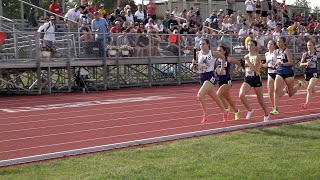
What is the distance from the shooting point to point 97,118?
16.2 meters

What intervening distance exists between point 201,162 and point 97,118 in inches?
264

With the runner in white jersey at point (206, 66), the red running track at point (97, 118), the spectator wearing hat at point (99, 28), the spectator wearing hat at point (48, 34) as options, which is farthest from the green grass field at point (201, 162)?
the spectator wearing hat at point (99, 28)

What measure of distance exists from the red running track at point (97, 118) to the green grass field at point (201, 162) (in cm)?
136

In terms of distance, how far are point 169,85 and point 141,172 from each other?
2032 cm

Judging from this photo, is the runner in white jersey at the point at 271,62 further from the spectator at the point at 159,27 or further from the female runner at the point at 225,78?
the spectator at the point at 159,27

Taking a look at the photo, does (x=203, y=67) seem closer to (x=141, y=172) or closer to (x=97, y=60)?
(x=141, y=172)

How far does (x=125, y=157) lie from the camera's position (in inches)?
412

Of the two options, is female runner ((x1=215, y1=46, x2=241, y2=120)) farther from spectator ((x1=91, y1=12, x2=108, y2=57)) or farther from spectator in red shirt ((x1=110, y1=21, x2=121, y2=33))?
spectator in red shirt ((x1=110, y1=21, x2=121, y2=33))

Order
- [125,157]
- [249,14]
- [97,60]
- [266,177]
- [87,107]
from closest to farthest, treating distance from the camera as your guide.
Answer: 1. [266,177]
2. [125,157]
3. [87,107]
4. [97,60]
5. [249,14]

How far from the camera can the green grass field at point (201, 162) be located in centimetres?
896

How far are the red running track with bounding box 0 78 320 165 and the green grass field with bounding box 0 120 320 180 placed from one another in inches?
53.6

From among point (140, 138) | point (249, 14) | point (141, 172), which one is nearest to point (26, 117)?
point (140, 138)

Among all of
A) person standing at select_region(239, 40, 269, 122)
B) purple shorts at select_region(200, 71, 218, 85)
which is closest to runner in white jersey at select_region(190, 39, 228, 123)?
purple shorts at select_region(200, 71, 218, 85)

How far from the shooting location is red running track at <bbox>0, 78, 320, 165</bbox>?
41.0 ft
